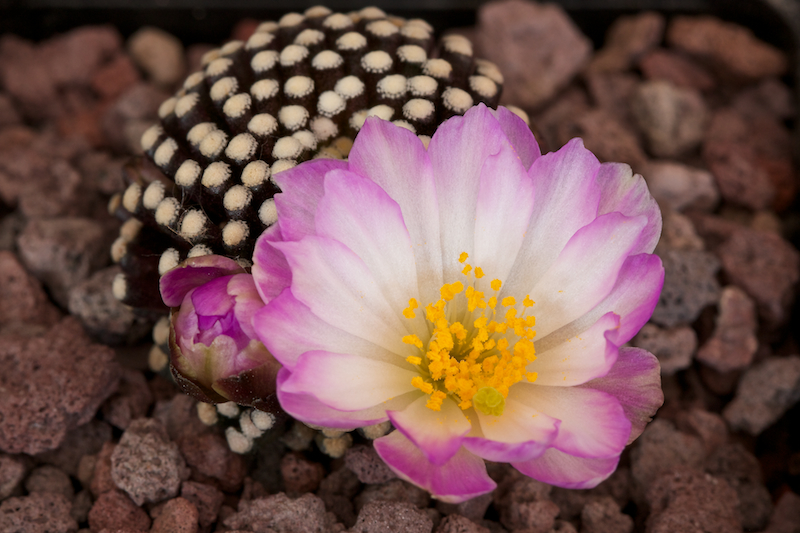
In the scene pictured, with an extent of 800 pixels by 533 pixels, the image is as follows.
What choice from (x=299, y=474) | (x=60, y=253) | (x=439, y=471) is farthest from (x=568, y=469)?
(x=60, y=253)

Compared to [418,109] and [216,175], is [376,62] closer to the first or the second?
[418,109]

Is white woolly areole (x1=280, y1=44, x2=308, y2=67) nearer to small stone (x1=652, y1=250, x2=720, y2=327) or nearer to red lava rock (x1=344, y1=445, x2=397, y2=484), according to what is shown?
red lava rock (x1=344, y1=445, x2=397, y2=484)

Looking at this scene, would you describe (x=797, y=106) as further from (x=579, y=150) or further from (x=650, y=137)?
(x=579, y=150)

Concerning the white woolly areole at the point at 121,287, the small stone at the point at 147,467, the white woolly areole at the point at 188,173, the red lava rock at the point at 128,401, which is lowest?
the red lava rock at the point at 128,401

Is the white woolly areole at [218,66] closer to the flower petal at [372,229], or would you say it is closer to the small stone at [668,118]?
the flower petal at [372,229]

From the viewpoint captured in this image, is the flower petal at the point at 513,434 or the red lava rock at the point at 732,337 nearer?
the flower petal at the point at 513,434

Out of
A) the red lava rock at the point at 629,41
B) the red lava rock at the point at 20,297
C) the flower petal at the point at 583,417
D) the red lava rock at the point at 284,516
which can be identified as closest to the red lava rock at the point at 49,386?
the red lava rock at the point at 20,297

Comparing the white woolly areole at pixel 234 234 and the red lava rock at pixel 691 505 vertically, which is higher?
the white woolly areole at pixel 234 234

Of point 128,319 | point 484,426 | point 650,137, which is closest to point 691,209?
point 650,137
